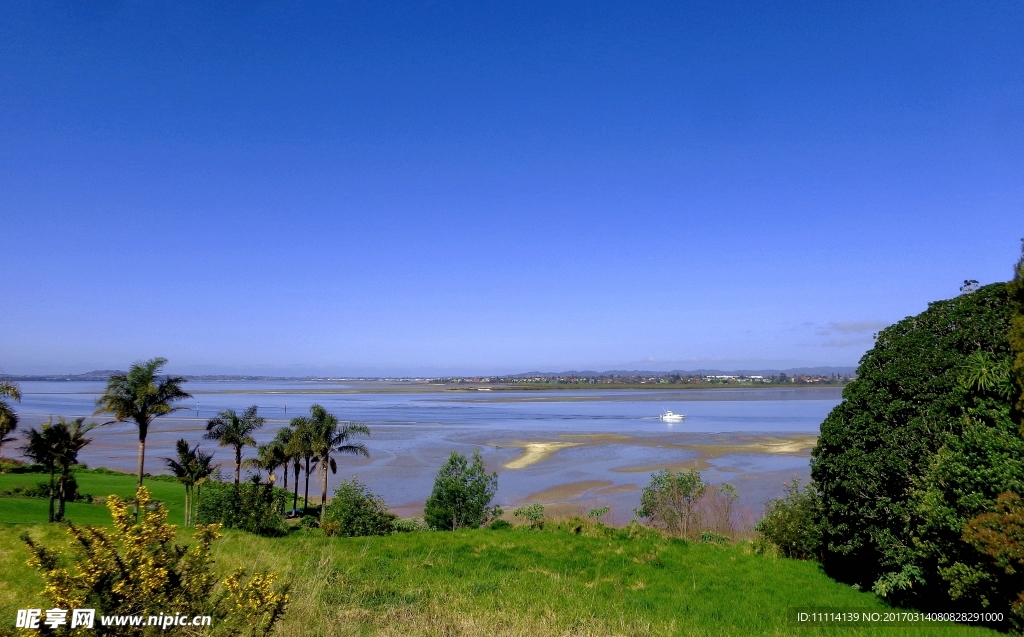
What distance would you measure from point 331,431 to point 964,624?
112ft

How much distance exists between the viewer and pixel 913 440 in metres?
10.9

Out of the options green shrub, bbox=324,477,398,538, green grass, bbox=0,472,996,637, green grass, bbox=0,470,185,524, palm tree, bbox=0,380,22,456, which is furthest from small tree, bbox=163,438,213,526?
green grass, bbox=0,472,996,637

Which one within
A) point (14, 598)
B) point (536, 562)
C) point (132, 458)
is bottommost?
point (132, 458)

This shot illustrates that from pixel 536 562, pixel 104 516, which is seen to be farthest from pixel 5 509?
pixel 536 562

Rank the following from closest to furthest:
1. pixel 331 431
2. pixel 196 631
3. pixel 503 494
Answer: pixel 196 631, pixel 503 494, pixel 331 431

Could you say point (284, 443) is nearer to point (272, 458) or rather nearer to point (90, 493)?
point (272, 458)

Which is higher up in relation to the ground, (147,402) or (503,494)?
(147,402)

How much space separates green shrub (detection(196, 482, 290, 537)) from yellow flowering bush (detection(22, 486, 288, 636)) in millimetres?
18495

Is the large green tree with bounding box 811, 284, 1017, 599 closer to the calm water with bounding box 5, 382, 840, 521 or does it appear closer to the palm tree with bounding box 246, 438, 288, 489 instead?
the calm water with bounding box 5, 382, 840, 521

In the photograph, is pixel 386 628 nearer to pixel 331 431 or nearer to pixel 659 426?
pixel 331 431

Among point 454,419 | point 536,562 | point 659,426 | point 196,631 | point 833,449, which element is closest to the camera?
point 196,631

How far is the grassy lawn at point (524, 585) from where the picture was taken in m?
7.47

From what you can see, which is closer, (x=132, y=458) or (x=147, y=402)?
(x=147, y=402)

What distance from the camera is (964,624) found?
9.75 meters
